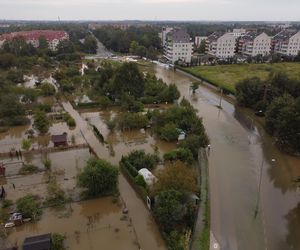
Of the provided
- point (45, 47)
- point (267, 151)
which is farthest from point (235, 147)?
point (45, 47)

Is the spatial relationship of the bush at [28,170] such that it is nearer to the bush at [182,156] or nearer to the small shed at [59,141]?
the small shed at [59,141]

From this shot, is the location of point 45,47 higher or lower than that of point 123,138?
higher

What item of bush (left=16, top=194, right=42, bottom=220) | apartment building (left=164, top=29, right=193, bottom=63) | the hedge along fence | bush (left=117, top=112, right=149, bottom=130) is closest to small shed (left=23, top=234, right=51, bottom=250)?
bush (left=16, top=194, right=42, bottom=220)

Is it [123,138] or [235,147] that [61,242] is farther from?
[235,147]

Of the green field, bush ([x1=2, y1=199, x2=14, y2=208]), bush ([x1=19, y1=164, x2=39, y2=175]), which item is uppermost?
the green field

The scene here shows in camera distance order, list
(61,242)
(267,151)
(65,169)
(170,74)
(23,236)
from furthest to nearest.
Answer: (170,74)
(267,151)
(65,169)
(23,236)
(61,242)

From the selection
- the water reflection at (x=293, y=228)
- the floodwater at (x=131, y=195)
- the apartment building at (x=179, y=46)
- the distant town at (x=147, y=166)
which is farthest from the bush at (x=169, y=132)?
the apartment building at (x=179, y=46)

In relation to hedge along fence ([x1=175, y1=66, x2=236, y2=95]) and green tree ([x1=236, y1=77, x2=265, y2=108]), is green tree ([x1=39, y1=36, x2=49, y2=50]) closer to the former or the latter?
hedge along fence ([x1=175, y1=66, x2=236, y2=95])
